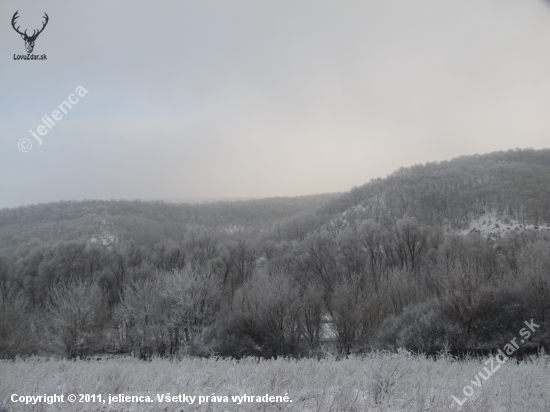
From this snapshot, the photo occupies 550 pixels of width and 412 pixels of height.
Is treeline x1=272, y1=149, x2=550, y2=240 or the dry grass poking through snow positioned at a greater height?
treeline x1=272, y1=149, x2=550, y2=240

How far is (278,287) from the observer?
86.0ft

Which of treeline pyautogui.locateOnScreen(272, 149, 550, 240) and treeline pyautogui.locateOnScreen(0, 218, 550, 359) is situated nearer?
treeline pyautogui.locateOnScreen(0, 218, 550, 359)

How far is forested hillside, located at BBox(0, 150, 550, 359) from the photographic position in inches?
803

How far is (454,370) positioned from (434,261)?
106 feet

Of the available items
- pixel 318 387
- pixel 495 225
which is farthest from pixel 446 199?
pixel 318 387

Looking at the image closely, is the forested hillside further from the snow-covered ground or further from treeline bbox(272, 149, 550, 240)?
treeline bbox(272, 149, 550, 240)

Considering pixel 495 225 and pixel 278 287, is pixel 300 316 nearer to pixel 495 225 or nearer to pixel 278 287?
pixel 278 287

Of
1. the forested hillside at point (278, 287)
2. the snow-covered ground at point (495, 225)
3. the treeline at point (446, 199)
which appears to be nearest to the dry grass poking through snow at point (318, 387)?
the forested hillside at point (278, 287)

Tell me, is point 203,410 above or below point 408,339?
above

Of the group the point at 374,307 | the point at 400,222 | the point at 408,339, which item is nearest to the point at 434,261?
the point at 400,222

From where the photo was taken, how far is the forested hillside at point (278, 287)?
20.4 m

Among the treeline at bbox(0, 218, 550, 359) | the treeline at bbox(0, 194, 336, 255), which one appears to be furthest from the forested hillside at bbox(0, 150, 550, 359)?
the treeline at bbox(0, 194, 336, 255)

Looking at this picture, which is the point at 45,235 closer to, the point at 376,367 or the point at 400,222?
the point at 400,222

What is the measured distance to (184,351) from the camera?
21344 mm
